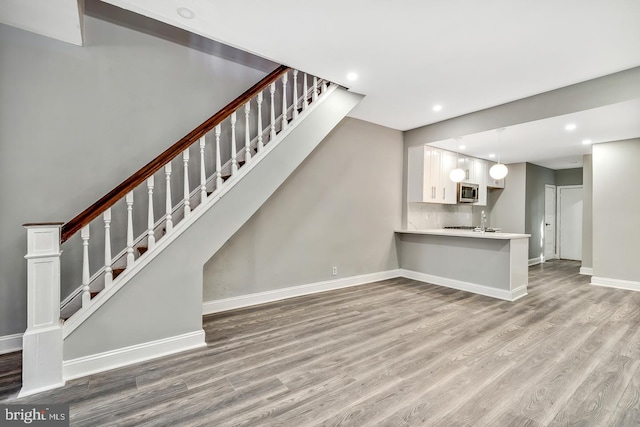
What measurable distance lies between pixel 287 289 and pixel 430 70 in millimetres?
3395

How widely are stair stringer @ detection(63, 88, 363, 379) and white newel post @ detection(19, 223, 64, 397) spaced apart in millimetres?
93

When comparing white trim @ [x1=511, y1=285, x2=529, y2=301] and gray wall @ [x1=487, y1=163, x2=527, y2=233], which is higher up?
gray wall @ [x1=487, y1=163, x2=527, y2=233]

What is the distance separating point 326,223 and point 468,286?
8.38 ft

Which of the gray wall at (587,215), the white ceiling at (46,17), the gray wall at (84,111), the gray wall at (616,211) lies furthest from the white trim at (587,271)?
the white ceiling at (46,17)

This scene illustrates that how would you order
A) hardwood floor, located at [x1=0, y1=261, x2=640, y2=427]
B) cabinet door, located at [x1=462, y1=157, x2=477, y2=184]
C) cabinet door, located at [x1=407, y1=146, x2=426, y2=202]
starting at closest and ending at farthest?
hardwood floor, located at [x1=0, y1=261, x2=640, y2=427] → cabinet door, located at [x1=407, y1=146, x2=426, y2=202] → cabinet door, located at [x1=462, y1=157, x2=477, y2=184]

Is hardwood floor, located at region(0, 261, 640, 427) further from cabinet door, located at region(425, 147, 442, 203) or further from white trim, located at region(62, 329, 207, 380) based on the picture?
cabinet door, located at region(425, 147, 442, 203)

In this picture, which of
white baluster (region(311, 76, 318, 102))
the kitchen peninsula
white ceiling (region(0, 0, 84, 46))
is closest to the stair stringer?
white baluster (region(311, 76, 318, 102))

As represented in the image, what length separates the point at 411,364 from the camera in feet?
7.93

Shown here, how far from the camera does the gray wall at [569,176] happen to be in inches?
305

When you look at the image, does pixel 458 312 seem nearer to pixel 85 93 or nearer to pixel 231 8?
pixel 231 8

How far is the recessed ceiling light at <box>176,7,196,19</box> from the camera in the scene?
7.88 ft

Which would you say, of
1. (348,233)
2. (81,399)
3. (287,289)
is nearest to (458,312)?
(348,233)

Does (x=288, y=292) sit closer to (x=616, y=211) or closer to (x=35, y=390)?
(x=35, y=390)

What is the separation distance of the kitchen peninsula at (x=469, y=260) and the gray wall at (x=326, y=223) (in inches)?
16.1
